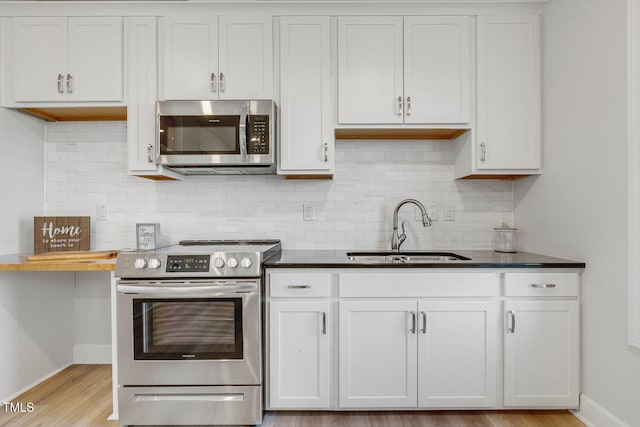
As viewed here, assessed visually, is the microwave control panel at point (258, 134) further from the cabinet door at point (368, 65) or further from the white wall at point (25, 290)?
the white wall at point (25, 290)

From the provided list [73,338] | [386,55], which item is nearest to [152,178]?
[73,338]

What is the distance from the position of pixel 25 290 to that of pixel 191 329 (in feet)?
4.24

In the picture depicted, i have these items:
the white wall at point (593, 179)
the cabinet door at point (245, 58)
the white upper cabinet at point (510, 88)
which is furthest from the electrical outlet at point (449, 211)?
the cabinet door at point (245, 58)

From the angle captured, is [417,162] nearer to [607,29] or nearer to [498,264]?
[498,264]

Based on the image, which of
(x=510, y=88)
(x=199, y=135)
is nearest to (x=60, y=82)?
(x=199, y=135)

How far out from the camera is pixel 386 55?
2494 mm

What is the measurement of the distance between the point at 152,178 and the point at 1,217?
94 centimetres

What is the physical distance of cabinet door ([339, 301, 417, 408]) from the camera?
7.07ft

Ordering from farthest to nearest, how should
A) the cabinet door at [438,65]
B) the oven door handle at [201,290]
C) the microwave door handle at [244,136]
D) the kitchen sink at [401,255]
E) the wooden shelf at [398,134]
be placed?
1. the kitchen sink at [401,255]
2. the wooden shelf at [398,134]
3. the cabinet door at [438,65]
4. the microwave door handle at [244,136]
5. the oven door handle at [201,290]

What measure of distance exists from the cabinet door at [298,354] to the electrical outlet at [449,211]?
126 centimetres

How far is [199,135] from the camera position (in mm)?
2412

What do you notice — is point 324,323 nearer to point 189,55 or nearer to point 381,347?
point 381,347

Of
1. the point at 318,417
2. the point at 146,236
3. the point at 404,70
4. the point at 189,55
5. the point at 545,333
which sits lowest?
the point at 318,417

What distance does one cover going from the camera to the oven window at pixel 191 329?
209 centimetres
